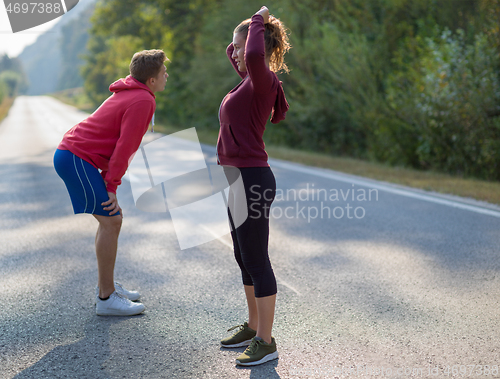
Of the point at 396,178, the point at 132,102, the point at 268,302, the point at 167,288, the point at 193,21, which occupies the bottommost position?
the point at 396,178

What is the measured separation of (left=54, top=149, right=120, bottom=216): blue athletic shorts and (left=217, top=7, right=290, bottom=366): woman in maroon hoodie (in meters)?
1.04

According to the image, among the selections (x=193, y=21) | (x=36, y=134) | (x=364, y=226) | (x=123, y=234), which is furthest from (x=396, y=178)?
(x=193, y=21)

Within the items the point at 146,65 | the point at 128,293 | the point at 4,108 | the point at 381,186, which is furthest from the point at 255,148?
the point at 4,108

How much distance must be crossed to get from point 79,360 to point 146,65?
1.99 meters

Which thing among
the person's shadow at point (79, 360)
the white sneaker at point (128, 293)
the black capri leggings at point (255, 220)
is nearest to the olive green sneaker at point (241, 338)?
the black capri leggings at point (255, 220)

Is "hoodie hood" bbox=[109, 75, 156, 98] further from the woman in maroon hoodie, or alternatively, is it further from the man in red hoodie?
the woman in maroon hoodie

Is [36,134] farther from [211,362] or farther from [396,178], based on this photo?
[211,362]

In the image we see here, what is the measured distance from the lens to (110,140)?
10.7 ft

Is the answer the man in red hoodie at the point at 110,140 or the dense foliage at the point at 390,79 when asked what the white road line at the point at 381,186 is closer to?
the dense foliage at the point at 390,79

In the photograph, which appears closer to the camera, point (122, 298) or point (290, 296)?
point (122, 298)

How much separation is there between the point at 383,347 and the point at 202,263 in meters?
2.22

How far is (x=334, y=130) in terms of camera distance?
1648 cm

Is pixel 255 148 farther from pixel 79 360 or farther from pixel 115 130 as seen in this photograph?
pixel 79 360

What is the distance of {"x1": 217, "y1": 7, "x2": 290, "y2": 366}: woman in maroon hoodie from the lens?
2.52 metres
